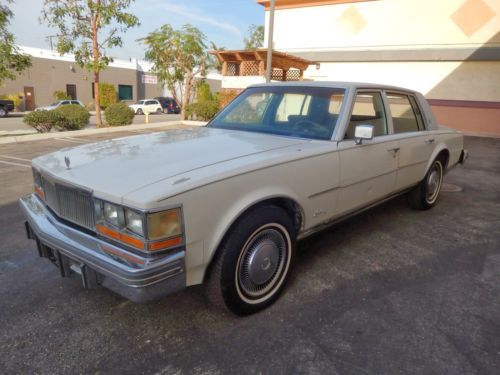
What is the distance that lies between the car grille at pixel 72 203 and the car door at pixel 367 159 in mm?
1893

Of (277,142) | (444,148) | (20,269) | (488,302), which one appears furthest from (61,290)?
(444,148)

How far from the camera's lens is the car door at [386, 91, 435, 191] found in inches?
153

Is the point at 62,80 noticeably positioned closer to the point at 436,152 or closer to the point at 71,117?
the point at 71,117

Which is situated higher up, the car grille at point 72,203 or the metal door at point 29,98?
the metal door at point 29,98

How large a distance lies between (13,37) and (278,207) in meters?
12.0

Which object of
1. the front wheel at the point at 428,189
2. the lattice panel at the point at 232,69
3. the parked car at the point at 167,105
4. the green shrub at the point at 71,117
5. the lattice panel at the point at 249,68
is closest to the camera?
the front wheel at the point at 428,189

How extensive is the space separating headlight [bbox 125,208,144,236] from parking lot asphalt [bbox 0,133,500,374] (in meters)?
0.77

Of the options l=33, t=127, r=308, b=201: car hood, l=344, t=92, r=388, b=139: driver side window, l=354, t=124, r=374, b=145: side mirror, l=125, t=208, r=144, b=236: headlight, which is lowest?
l=125, t=208, r=144, b=236: headlight

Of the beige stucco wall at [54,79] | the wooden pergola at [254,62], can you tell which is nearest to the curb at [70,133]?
the wooden pergola at [254,62]

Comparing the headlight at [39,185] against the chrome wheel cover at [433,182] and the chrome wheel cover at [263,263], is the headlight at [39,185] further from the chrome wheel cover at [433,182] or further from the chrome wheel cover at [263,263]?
the chrome wheel cover at [433,182]

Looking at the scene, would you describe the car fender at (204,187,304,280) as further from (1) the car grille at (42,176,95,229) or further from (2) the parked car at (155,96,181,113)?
(2) the parked car at (155,96,181,113)

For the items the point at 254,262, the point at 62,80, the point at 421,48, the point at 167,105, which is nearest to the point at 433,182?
the point at 254,262

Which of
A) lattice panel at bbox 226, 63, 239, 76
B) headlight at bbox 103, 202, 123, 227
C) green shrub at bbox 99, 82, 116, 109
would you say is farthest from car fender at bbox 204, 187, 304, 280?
green shrub at bbox 99, 82, 116, 109

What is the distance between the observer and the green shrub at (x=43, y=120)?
1209 centimetres
